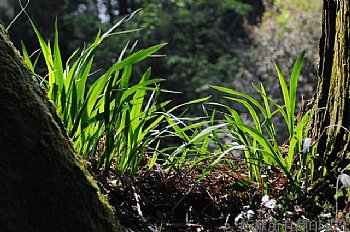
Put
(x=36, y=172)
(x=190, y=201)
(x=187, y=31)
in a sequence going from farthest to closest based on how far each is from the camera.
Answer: (x=187, y=31), (x=190, y=201), (x=36, y=172)

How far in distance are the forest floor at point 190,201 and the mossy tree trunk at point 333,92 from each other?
6.0 inches

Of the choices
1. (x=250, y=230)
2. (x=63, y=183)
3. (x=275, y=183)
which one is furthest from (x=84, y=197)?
(x=275, y=183)

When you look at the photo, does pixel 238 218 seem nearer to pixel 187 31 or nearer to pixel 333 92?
pixel 333 92

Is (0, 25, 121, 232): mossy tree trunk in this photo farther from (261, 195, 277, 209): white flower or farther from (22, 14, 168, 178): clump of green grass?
(261, 195, 277, 209): white flower

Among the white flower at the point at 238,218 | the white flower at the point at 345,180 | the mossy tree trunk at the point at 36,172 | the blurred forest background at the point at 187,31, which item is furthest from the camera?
the blurred forest background at the point at 187,31

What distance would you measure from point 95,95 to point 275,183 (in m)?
0.55

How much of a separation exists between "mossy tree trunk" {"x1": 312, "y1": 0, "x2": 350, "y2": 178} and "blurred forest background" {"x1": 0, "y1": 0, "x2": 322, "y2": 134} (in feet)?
23.4

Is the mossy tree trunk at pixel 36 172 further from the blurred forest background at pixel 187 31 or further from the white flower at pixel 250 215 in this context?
the blurred forest background at pixel 187 31

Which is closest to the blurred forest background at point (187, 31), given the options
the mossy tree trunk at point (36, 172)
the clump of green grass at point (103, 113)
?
the clump of green grass at point (103, 113)

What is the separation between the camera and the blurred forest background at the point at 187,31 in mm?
9344

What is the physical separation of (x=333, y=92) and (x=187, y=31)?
938 cm

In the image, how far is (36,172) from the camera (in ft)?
3.13

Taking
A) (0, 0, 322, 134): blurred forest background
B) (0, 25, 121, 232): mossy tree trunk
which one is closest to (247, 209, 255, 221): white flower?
(0, 25, 121, 232): mossy tree trunk

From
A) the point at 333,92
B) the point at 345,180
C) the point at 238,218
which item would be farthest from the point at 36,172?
the point at 333,92
